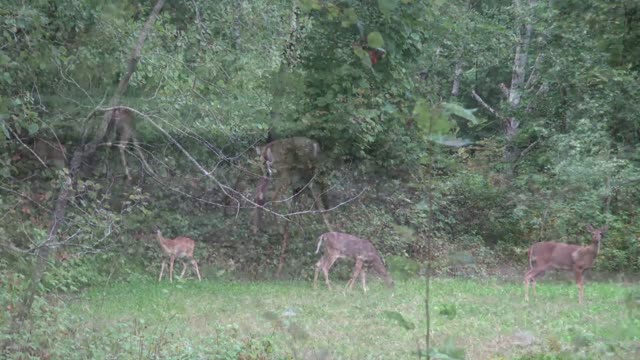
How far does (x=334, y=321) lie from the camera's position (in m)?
10.1

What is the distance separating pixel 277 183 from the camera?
16594 millimetres

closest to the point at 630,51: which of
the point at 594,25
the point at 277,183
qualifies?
the point at 594,25

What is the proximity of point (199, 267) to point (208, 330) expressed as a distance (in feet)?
24.0

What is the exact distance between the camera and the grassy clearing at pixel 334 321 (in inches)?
240

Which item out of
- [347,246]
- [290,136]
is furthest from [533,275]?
[290,136]

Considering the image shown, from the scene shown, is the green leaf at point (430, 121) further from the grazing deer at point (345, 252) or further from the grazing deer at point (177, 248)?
the grazing deer at point (177, 248)

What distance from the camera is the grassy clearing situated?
6.09m

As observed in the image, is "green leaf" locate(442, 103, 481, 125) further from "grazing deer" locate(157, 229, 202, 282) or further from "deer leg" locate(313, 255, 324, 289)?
"grazing deer" locate(157, 229, 202, 282)

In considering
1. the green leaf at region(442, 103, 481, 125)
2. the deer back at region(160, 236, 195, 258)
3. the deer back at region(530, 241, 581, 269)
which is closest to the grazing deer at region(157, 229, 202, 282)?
the deer back at region(160, 236, 195, 258)

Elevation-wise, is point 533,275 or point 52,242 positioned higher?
point 52,242

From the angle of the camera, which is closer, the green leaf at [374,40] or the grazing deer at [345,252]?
the green leaf at [374,40]

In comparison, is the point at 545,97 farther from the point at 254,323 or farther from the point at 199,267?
the point at 254,323

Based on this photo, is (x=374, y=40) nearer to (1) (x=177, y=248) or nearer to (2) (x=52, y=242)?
(2) (x=52, y=242)

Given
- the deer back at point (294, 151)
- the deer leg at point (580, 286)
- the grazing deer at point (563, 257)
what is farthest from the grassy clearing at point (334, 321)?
the deer back at point (294, 151)
